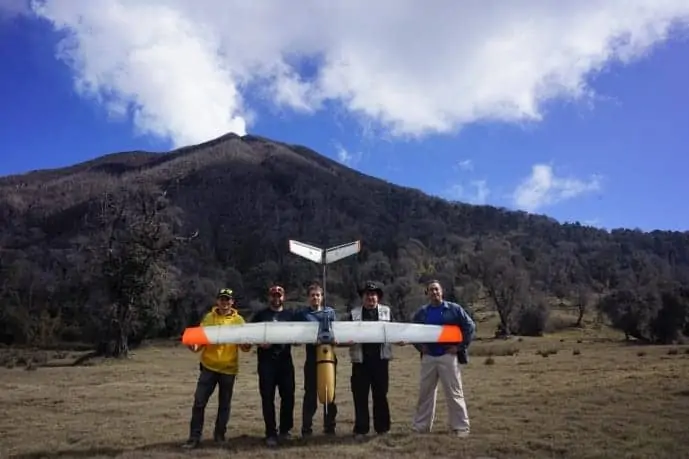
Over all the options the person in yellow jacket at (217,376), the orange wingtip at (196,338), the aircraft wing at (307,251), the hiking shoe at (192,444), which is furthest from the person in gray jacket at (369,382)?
the hiking shoe at (192,444)

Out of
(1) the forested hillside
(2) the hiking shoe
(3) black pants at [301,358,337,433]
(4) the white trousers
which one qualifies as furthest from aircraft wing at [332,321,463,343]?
(1) the forested hillside

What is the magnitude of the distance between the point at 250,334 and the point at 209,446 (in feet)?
5.68

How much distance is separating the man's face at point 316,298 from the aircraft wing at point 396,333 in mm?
610

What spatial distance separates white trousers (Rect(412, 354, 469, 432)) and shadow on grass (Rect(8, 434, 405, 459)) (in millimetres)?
564

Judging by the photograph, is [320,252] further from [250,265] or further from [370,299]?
[250,265]

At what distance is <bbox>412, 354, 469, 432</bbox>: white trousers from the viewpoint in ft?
30.3

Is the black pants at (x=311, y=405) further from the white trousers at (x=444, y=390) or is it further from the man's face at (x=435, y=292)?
the man's face at (x=435, y=292)

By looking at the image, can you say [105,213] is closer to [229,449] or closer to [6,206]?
[229,449]

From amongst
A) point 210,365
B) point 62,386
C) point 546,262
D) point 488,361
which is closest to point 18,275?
point 62,386

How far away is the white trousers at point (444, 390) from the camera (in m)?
9.24

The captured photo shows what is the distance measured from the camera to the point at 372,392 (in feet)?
31.2

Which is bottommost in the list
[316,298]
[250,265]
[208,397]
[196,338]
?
[208,397]

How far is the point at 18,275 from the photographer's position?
73625 millimetres

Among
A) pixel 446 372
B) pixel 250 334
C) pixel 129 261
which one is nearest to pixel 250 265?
pixel 129 261
